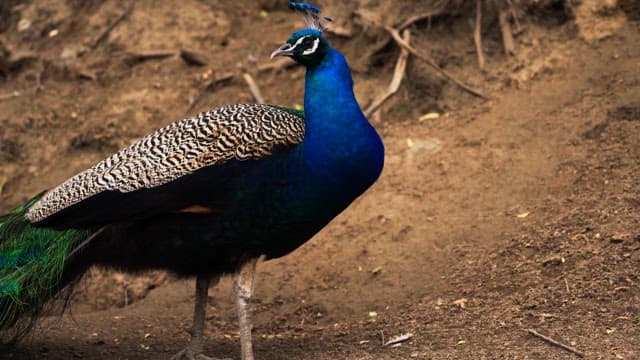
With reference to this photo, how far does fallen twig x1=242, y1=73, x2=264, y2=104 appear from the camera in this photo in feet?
22.9

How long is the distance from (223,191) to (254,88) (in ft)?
10.6

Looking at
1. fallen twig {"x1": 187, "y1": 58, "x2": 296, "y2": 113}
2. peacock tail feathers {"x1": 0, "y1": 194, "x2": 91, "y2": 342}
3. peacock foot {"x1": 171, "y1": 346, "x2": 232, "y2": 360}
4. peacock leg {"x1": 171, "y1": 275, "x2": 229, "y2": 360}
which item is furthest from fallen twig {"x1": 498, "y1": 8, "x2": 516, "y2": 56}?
peacock tail feathers {"x1": 0, "y1": 194, "x2": 91, "y2": 342}

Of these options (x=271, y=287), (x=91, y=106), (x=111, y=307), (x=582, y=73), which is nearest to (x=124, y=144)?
(x=91, y=106)

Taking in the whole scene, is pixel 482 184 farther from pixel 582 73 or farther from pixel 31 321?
pixel 31 321

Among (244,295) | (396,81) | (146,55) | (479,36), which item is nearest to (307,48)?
(244,295)

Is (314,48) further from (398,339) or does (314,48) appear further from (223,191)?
(398,339)

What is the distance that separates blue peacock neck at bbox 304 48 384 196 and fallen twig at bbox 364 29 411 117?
99.2 inches

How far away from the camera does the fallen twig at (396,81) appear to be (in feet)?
21.3

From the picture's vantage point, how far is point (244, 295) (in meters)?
4.14

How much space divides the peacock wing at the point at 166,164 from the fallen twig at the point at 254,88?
2774mm

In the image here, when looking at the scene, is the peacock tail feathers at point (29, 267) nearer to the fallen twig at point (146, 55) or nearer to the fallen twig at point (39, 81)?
the fallen twig at point (146, 55)

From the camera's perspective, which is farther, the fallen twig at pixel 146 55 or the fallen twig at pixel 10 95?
the fallen twig at pixel 10 95

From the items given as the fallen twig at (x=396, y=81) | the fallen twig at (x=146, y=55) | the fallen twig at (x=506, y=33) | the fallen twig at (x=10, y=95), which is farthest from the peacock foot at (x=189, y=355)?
the fallen twig at (x=10, y=95)

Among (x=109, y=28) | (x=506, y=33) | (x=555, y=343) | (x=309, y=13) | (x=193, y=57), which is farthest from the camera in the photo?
(x=109, y=28)
